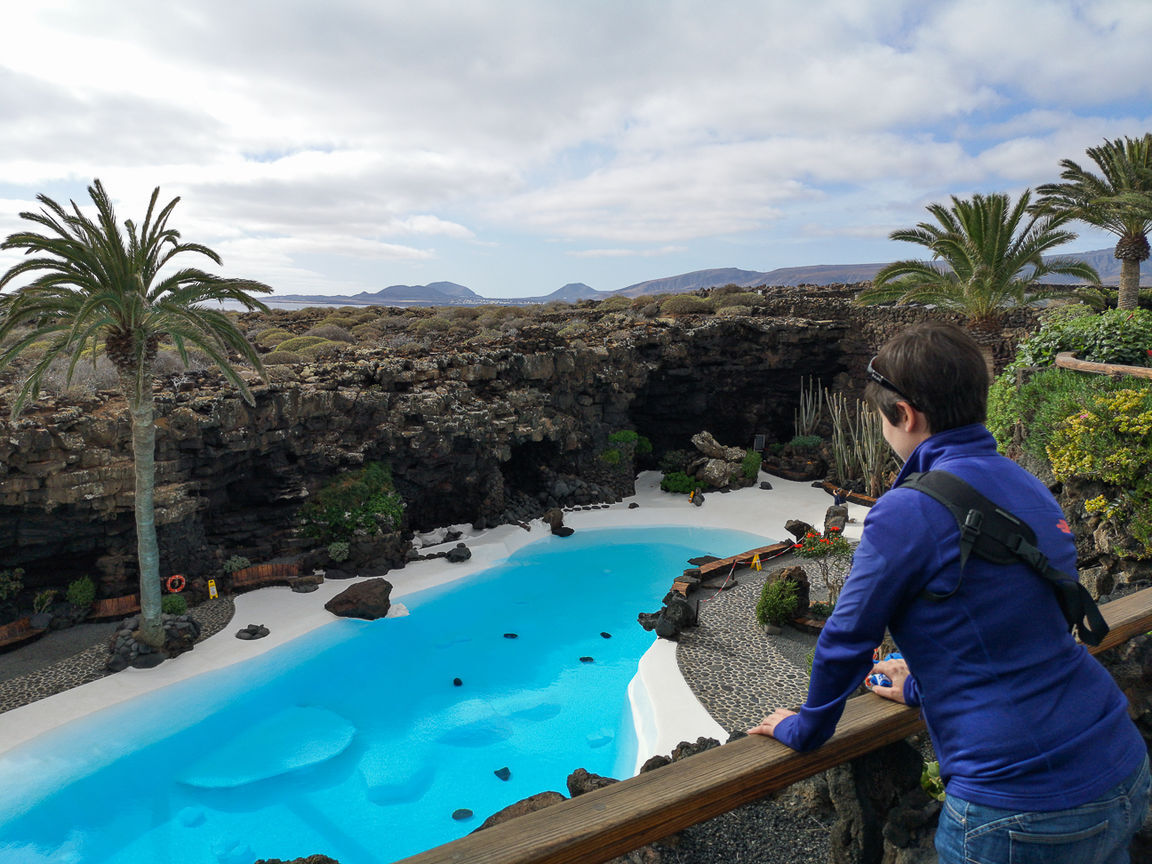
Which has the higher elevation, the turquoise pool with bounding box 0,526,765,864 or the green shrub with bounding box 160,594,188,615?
the green shrub with bounding box 160,594,188,615

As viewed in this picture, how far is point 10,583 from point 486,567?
9.20m

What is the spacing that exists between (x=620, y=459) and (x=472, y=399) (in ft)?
20.1

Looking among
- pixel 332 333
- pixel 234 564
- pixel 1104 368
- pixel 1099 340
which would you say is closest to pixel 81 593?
pixel 234 564

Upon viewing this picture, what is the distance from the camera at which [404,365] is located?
58.2 ft

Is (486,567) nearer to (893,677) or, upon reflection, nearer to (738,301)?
(893,677)

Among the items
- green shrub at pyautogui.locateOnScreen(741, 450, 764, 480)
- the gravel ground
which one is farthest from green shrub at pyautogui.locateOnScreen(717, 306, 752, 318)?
the gravel ground

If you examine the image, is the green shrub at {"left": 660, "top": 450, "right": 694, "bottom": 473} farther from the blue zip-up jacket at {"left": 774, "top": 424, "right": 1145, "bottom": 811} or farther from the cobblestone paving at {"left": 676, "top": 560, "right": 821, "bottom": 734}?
the blue zip-up jacket at {"left": 774, "top": 424, "right": 1145, "bottom": 811}

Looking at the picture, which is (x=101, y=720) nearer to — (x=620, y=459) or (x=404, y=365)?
(x=404, y=365)

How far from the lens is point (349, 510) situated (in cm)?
1591

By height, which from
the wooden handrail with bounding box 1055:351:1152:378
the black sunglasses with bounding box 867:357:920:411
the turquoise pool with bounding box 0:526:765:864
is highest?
the black sunglasses with bounding box 867:357:920:411

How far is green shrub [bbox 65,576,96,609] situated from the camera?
12719mm

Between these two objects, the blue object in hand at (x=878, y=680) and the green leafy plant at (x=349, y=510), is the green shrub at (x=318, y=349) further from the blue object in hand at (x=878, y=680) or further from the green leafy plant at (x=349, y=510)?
the blue object in hand at (x=878, y=680)

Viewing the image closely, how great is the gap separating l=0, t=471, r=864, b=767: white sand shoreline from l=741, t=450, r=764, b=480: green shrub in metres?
0.54

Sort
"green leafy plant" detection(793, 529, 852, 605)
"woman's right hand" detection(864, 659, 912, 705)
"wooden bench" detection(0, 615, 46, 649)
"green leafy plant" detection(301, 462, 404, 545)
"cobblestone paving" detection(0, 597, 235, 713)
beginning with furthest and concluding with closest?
1. "green leafy plant" detection(301, 462, 404, 545)
2. "green leafy plant" detection(793, 529, 852, 605)
3. "wooden bench" detection(0, 615, 46, 649)
4. "cobblestone paving" detection(0, 597, 235, 713)
5. "woman's right hand" detection(864, 659, 912, 705)
